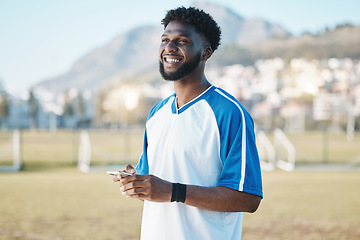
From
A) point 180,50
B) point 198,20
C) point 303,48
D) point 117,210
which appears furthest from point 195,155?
point 303,48

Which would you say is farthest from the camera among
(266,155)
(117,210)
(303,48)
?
(303,48)

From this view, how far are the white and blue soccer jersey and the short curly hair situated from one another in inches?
10.7

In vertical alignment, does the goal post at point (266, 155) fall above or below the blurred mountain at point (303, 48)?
below

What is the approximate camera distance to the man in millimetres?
1659

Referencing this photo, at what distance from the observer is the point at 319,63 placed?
86938 mm

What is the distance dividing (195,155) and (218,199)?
21cm

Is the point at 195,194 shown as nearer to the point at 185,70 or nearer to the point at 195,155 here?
the point at 195,155

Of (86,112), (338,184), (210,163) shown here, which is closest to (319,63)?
(86,112)

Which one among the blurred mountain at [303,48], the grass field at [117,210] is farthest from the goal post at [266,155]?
the blurred mountain at [303,48]

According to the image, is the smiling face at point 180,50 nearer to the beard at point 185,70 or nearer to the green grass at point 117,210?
the beard at point 185,70

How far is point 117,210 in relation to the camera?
322 inches

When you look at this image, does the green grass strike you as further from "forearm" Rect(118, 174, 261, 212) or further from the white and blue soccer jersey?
"forearm" Rect(118, 174, 261, 212)

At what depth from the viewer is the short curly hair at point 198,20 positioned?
6.17 ft

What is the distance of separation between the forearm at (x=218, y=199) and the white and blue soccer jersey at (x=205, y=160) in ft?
0.11
